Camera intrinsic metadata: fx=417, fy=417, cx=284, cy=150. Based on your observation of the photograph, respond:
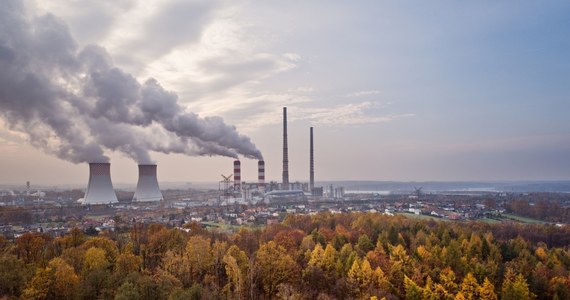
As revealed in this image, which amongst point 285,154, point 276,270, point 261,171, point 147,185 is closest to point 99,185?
point 147,185

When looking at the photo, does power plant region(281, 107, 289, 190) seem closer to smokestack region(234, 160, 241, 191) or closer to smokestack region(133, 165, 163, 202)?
smokestack region(234, 160, 241, 191)

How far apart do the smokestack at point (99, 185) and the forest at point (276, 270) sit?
771 inches

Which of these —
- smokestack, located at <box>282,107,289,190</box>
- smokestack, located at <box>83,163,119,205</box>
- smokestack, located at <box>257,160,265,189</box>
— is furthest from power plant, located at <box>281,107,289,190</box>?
smokestack, located at <box>83,163,119,205</box>

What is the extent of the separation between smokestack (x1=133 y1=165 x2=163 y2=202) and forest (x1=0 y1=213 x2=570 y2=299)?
22541 mm

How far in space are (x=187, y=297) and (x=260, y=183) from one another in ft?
177

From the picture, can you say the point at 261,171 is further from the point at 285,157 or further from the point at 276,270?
the point at 276,270

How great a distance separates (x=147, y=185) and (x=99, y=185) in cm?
587

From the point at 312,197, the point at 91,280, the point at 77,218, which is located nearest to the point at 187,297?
the point at 91,280

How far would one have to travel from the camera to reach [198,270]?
1916 centimetres

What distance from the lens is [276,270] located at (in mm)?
18625

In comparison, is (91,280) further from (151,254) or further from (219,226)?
(219,226)

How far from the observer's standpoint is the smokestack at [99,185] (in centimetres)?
4303

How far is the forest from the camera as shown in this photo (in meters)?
15.9

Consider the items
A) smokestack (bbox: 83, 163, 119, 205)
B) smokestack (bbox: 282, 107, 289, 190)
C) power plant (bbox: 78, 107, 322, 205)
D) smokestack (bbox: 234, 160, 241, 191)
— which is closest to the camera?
smokestack (bbox: 83, 163, 119, 205)
